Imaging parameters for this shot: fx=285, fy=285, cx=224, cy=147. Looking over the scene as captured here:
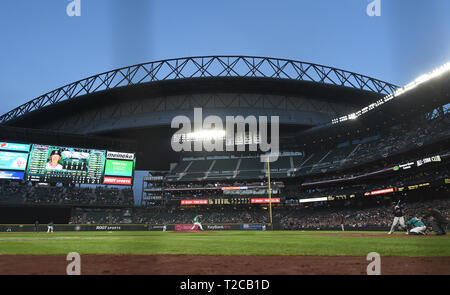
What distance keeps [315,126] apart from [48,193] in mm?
50399

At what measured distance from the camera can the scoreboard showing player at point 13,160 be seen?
45531 millimetres

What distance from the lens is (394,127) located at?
4778 cm

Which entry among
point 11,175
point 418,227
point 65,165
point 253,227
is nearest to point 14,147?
point 11,175

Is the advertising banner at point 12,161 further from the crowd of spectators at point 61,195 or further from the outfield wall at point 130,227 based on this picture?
the outfield wall at point 130,227

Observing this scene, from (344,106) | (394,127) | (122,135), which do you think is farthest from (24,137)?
(394,127)

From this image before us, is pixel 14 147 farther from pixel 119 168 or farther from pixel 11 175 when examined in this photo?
pixel 119 168

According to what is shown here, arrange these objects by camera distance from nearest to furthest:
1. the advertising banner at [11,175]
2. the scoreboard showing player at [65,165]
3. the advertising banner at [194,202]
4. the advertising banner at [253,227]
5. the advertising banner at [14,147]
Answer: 1. the advertising banner at [253,227]
2. the advertising banner at [11,175]
3. the advertising banner at [14,147]
4. the scoreboard showing player at [65,165]
5. the advertising banner at [194,202]

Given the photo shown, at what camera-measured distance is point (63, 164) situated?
48.5 m

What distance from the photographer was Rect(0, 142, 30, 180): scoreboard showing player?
149 feet

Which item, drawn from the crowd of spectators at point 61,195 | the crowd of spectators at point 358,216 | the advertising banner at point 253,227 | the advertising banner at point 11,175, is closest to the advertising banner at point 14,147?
the advertising banner at point 11,175

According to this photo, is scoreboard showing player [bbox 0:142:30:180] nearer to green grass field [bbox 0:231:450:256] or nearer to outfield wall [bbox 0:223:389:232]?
outfield wall [bbox 0:223:389:232]

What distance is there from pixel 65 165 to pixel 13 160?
24.6 ft
